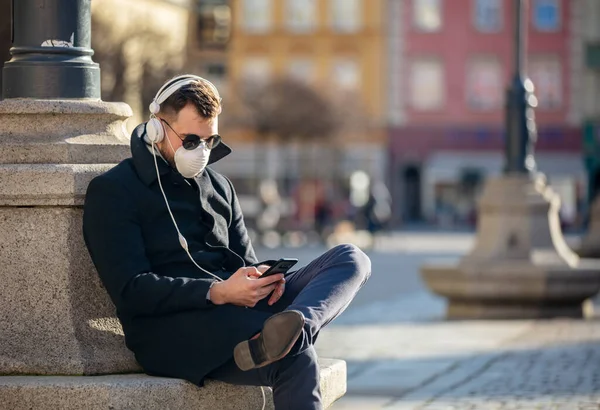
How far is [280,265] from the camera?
5.19 m

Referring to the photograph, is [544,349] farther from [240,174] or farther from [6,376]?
[240,174]

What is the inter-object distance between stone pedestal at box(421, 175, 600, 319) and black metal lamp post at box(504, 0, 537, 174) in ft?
0.98

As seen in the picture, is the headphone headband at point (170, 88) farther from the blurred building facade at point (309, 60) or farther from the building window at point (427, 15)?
the building window at point (427, 15)

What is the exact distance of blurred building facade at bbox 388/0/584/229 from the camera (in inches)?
2292

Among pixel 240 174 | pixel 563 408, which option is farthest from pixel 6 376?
pixel 240 174

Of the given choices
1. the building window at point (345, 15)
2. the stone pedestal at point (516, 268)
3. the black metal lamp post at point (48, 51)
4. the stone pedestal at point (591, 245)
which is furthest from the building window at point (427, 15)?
the black metal lamp post at point (48, 51)

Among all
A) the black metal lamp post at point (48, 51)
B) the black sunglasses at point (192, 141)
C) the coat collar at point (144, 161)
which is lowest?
the coat collar at point (144, 161)

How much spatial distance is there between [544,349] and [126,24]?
2010 cm

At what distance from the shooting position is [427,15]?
5931cm

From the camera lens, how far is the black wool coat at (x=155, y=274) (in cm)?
517

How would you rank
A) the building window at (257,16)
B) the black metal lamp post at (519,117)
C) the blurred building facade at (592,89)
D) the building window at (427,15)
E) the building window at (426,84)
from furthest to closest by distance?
1. the building window at (257,16)
2. the building window at (427,15)
3. the building window at (426,84)
4. the blurred building facade at (592,89)
5. the black metal lamp post at (519,117)

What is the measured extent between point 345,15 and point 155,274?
182 ft

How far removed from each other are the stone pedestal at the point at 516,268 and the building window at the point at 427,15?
44.8m

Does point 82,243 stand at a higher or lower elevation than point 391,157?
higher
